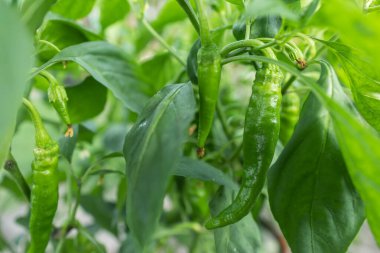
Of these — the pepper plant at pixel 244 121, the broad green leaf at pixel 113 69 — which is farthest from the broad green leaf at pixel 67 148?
the broad green leaf at pixel 113 69

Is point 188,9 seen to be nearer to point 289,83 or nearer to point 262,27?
point 262,27

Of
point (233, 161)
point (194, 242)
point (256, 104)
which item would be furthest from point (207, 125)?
point (194, 242)

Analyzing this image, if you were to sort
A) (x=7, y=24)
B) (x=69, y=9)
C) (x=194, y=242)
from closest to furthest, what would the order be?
(x=7, y=24) → (x=69, y=9) → (x=194, y=242)

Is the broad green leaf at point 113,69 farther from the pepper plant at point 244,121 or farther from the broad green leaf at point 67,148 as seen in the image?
the broad green leaf at point 67,148

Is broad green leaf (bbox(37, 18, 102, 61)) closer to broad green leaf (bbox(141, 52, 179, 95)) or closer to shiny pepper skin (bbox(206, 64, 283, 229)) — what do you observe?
broad green leaf (bbox(141, 52, 179, 95))

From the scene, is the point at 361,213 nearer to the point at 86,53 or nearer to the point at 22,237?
the point at 86,53
